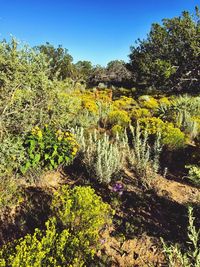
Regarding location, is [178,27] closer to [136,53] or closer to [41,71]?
[136,53]

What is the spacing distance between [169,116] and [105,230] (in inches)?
224

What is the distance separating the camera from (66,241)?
292 cm

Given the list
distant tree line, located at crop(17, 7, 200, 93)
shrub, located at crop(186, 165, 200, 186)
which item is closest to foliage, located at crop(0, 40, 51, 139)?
shrub, located at crop(186, 165, 200, 186)

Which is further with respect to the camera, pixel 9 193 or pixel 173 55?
pixel 173 55

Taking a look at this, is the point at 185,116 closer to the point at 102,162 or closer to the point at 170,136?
the point at 170,136

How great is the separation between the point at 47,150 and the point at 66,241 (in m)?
2.45

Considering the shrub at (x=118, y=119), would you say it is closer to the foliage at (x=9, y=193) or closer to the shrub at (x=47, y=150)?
the shrub at (x=47, y=150)

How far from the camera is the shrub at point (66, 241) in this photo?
8.25ft

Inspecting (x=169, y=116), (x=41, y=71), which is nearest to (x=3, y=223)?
(x=41, y=71)

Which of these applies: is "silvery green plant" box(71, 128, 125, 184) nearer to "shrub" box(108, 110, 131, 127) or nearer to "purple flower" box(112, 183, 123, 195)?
"purple flower" box(112, 183, 123, 195)

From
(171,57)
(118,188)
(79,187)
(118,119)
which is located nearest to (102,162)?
(118,188)

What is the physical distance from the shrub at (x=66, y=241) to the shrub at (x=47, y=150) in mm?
1295

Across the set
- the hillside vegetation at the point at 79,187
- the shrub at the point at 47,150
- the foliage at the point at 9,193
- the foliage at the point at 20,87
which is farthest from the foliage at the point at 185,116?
the foliage at the point at 9,193

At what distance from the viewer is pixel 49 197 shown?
4496 millimetres
